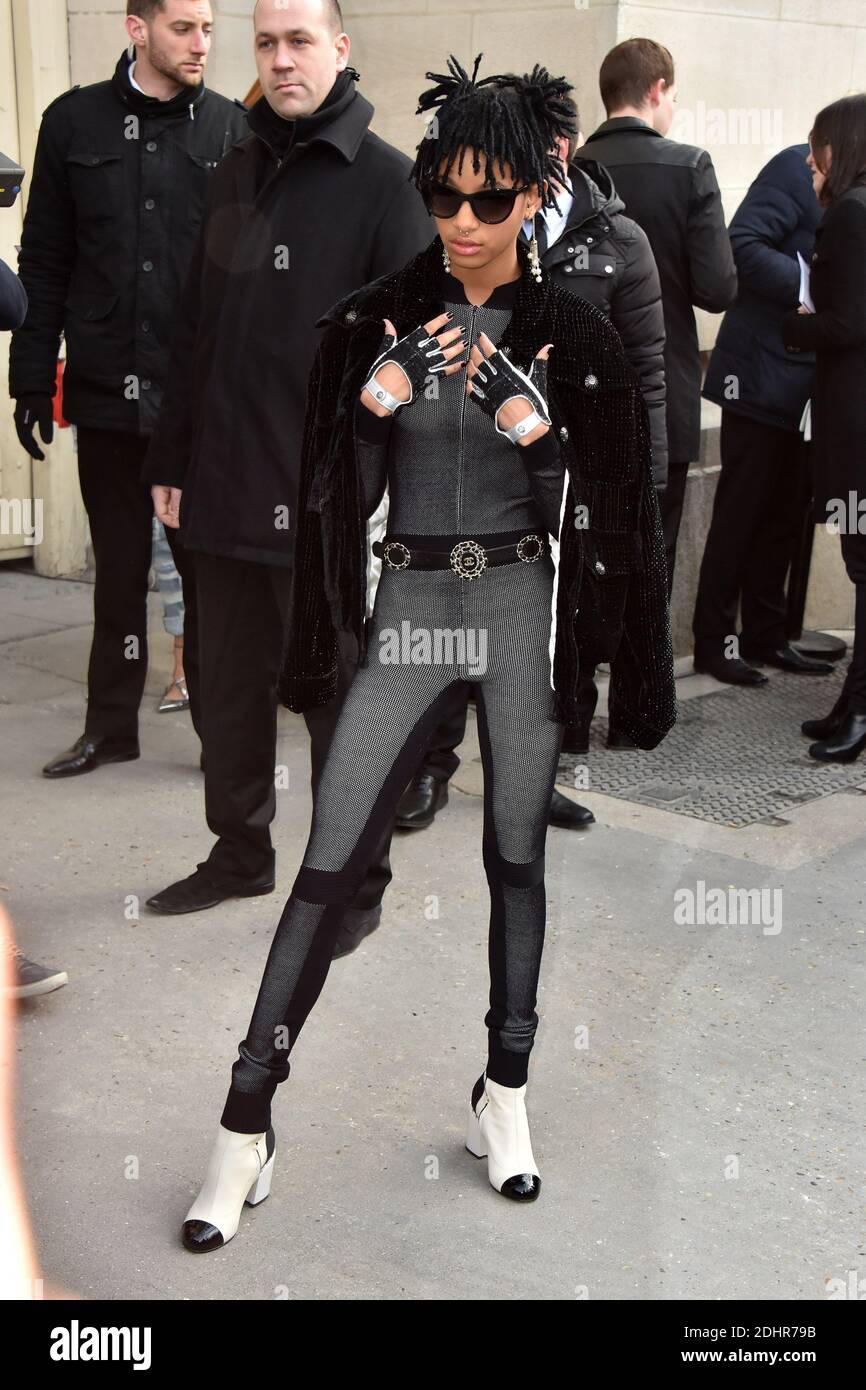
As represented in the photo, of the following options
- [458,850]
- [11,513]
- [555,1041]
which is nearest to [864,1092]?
[555,1041]

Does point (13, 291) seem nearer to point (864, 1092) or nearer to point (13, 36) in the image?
point (864, 1092)

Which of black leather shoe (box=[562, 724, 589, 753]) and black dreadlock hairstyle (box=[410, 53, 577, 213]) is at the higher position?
black dreadlock hairstyle (box=[410, 53, 577, 213])

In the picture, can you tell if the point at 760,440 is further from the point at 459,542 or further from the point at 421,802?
the point at 459,542

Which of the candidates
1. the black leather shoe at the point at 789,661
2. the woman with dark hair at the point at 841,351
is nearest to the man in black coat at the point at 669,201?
the woman with dark hair at the point at 841,351

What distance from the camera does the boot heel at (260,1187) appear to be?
10.8 feet

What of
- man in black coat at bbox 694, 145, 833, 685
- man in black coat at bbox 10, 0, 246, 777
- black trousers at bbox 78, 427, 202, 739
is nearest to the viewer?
man in black coat at bbox 10, 0, 246, 777

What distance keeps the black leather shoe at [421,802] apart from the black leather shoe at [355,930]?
720 mm

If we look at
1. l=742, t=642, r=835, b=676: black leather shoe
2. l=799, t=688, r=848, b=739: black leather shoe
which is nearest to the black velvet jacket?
l=799, t=688, r=848, b=739: black leather shoe

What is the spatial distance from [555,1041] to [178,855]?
1.53 metres

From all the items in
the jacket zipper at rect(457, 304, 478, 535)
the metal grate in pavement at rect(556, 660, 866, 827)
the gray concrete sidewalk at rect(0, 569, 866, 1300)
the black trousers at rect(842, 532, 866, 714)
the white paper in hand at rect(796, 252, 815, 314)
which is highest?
the white paper in hand at rect(796, 252, 815, 314)

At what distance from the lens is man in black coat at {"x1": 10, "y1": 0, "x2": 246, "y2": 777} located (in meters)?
5.49

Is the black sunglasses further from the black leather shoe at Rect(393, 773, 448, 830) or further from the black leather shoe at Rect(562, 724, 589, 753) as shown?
the black leather shoe at Rect(562, 724, 589, 753)

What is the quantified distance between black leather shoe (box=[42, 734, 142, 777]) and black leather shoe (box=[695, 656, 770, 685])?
2.58m

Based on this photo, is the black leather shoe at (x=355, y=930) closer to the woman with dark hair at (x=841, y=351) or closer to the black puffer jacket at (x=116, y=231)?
the black puffer jacket at (x=116, y=231)
